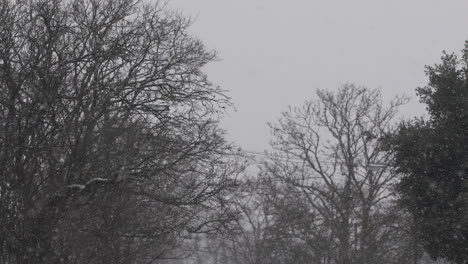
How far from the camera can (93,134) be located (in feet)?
33.9

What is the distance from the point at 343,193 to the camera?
2519 centimetres

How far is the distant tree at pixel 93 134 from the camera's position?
923 centimetres

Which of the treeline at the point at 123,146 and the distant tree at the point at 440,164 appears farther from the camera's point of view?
the distant tree at the point at 440,164

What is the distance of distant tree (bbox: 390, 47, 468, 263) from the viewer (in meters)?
15.2

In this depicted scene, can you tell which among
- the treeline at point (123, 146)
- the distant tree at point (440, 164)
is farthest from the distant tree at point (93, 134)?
the distant tree at point (440, 164)

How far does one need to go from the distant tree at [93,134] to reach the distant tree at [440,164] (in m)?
5.66

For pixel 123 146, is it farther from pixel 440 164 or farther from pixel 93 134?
pixel 440 164

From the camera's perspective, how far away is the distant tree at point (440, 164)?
1524 centimetres

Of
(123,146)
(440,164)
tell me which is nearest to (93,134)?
(123,146)

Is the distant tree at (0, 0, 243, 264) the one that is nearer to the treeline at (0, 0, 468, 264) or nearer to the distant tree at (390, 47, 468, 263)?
the treeline at (0, 0, 468, 264)

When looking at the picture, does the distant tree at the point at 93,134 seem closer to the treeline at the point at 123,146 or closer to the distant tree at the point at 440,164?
the treeline at the point at 123,146

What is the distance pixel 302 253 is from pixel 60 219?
54.9ft

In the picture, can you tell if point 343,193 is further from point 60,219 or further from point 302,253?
point 60,219

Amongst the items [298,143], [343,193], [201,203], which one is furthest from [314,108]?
[201,203]
